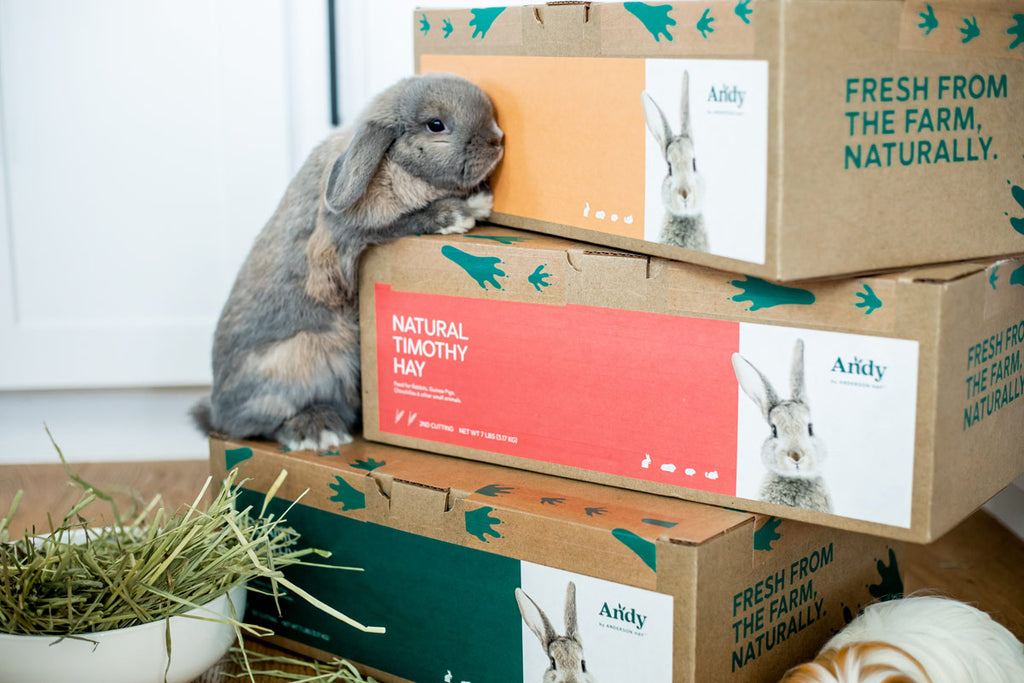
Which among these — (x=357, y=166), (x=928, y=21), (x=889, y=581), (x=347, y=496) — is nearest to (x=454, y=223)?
(x=357, y=166)

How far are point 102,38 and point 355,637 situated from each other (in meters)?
1.21

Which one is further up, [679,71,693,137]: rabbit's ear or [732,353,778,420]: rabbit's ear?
[679,71,693,137]: rabbit's ear

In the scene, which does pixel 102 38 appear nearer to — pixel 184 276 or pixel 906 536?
pixel 184 276

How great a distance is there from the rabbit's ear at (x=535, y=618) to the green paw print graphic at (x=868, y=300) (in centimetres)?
44

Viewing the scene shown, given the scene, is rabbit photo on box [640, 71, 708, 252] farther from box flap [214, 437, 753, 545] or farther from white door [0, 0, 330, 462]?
white door [0, 0, 330, 462]

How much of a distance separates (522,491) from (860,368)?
39cm

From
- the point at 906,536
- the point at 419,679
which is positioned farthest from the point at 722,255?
the point at 419,679

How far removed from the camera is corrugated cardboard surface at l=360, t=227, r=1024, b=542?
92 centimetres

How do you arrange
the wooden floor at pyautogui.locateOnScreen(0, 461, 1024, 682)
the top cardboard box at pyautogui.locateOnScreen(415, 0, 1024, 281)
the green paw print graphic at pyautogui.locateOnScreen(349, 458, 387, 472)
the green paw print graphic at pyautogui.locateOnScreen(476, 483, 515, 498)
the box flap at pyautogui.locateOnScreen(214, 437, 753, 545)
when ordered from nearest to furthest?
1. the top cardboard box at pyautogui.locateOnScreen(415, 0, 1024, 281)
2. the box flap at pyautogui.locateOnScreen(214, 437, 753, 545)
3. the green paw print graphic at pyautogui.locateOnScreen(476, 483, 515, 498)
4. the green paw print graphic at pyautogui.locateOnScreen(349, 458, 387, 472)
5. the wooden floor at pyautogui.locateOnScreen(0, 461, 1024, 682)

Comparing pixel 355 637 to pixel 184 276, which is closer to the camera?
pixel 355 637

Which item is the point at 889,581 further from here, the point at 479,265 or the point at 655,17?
the point at 655,17

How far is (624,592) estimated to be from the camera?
39.6 inches

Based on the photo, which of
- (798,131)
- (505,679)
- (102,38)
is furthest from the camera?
(102,38)

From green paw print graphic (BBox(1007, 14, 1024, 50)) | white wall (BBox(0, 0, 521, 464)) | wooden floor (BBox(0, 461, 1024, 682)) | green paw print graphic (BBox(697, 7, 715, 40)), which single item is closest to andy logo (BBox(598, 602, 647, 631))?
wooden floor (BBox(0, 461, 1024, 682))
